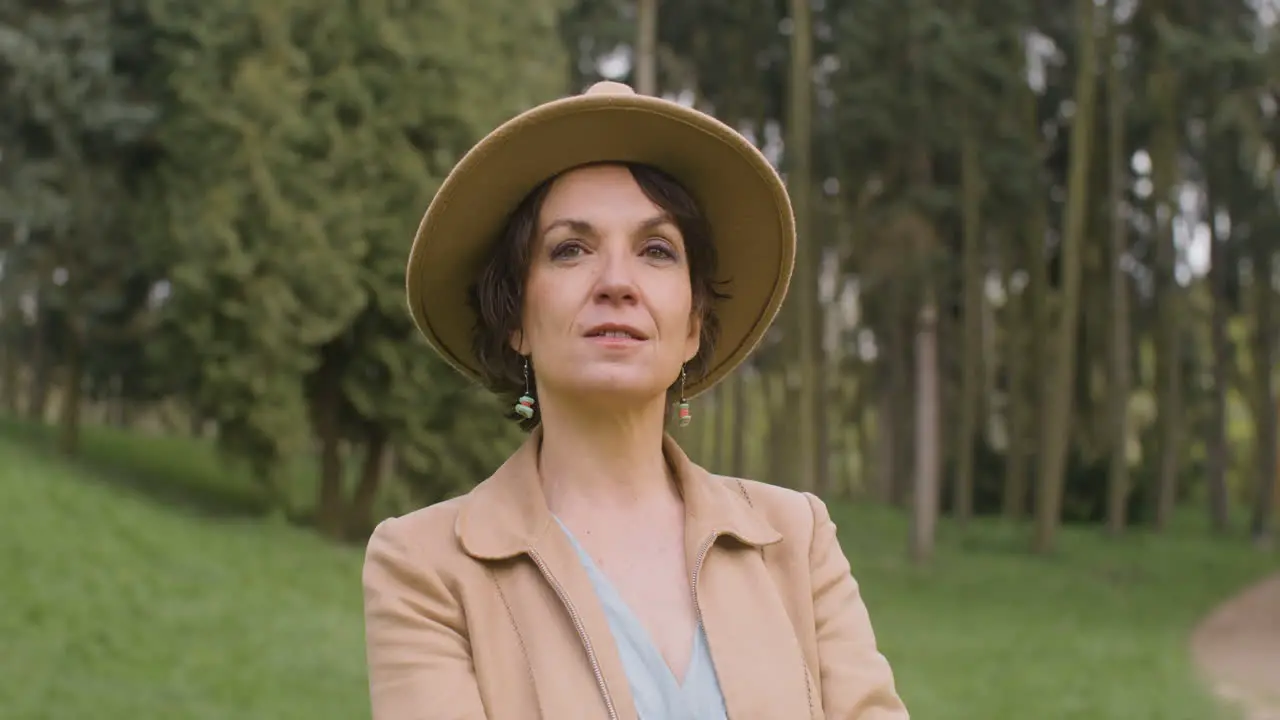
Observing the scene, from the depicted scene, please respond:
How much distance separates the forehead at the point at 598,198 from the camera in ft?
7.42

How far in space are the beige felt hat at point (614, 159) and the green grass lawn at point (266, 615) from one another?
7919 mm

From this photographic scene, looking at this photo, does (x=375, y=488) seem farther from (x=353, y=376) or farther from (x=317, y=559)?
(x=317, y=559)

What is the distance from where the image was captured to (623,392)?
222 centimetres

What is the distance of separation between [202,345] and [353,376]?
6.33 ft

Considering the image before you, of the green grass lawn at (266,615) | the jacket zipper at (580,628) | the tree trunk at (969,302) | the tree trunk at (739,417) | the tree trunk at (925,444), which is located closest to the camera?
the jacket zipper at (580,628)

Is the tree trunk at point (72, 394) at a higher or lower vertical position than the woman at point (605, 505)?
lower

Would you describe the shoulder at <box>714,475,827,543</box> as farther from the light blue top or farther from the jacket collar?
the light blue top

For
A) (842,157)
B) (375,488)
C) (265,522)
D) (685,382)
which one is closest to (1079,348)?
(842,157)

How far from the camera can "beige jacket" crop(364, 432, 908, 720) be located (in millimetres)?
2062

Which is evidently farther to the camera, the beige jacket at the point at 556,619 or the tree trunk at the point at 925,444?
the tree trunk at the point at 925,444

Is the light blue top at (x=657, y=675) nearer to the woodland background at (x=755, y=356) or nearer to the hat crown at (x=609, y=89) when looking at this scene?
the hat crown at (x=609, y=89)

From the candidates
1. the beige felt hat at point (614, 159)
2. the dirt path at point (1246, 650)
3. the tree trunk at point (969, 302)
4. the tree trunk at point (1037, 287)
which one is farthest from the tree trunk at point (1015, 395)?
the beige felt hat at point (614, 159)

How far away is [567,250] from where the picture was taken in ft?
7.47

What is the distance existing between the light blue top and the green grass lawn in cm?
820
